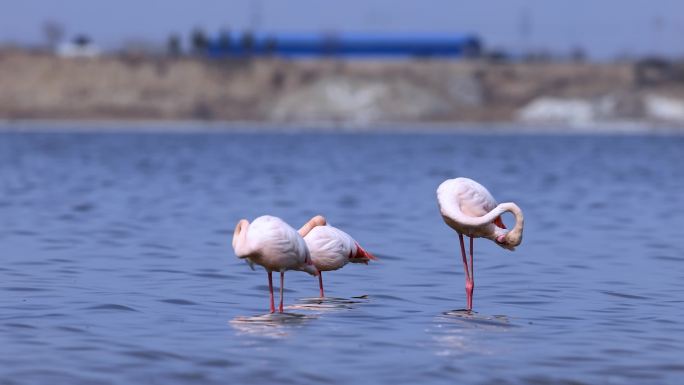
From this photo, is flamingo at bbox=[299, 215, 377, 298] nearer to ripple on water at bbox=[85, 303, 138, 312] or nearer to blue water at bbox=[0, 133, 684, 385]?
blue water at bbox=[0, 133, 684, 385]

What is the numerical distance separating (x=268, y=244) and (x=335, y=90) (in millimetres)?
120079

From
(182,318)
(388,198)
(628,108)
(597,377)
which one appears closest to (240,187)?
(388,198)

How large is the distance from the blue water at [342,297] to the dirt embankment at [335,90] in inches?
3932

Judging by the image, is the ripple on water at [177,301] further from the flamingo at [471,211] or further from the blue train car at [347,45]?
the blue train car at [347,45]

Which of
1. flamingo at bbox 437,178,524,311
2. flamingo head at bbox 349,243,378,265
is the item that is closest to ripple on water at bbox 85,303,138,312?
flamingo head at bbox 349,243,378,265

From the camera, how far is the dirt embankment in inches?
5148

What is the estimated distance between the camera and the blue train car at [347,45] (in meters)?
147

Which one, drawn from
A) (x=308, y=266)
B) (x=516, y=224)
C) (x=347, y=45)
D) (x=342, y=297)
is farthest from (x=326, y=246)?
(x=347, y=45)

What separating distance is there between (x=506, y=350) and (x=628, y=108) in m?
121

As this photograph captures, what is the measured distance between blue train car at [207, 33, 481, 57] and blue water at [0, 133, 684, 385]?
11608 centimetres

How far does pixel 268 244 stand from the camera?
39.9 feet

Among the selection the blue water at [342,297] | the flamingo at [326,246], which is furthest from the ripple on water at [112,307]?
the flamingo at [326,246]

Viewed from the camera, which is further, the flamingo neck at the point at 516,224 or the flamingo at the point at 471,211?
the flamingo at the point at 471,211

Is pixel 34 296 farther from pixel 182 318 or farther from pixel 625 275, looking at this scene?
pixel 625 275
